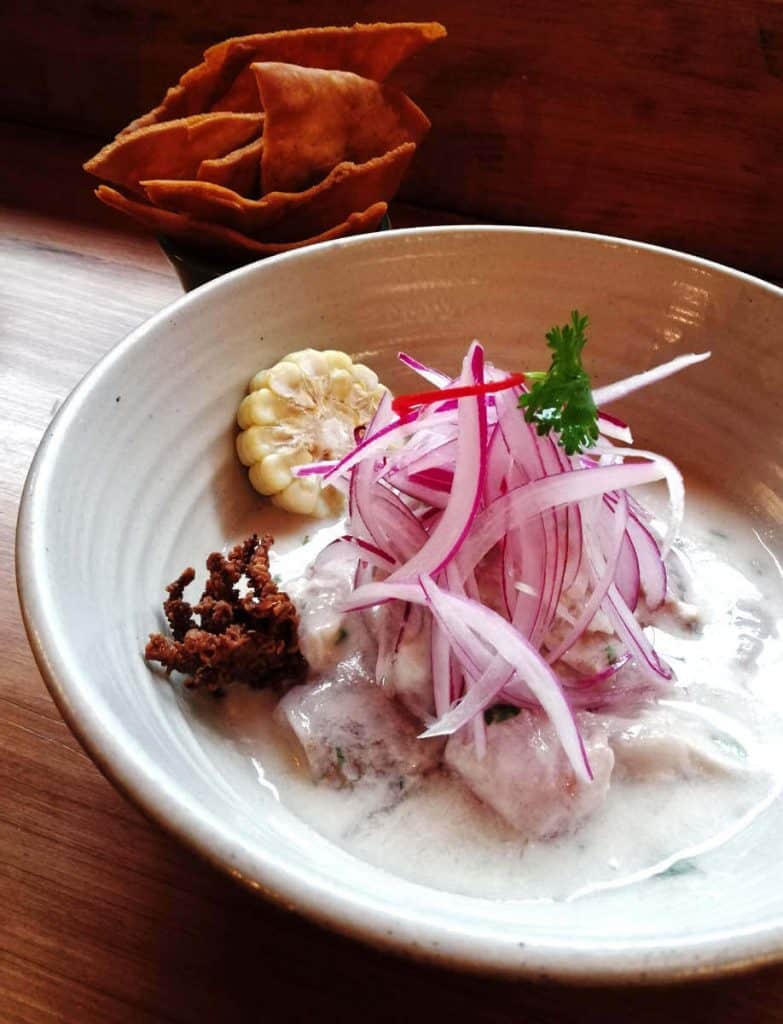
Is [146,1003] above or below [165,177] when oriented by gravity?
below

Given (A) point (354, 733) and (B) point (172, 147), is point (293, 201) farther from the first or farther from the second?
(A) point (354, 733)

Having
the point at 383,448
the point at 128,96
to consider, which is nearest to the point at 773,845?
the point at 383,448

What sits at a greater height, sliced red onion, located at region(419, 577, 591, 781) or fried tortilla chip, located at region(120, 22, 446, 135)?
fried tortilla chip, located at region(120, 22, 446, 135)

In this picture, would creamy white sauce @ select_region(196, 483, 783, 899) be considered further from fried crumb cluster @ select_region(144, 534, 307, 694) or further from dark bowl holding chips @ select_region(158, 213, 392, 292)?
dark bowl holding chips @ select_region(158, 213, 392, 292)

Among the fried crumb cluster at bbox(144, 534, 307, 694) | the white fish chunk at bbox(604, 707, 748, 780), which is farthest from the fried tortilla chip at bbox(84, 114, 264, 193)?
the white fish chunk at bbox(604, 707, 748, 780)

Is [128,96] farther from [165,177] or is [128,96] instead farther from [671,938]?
[671,938]

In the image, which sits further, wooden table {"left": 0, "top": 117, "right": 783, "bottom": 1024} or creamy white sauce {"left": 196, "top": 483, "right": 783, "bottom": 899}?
creamy white sauce {"left": 196, "top": 483, "right": 783, "bottom": 899}
